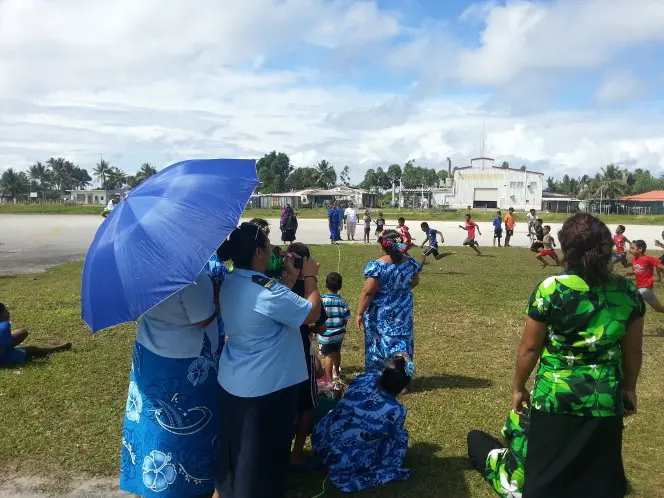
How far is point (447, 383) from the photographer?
6504 millimetres

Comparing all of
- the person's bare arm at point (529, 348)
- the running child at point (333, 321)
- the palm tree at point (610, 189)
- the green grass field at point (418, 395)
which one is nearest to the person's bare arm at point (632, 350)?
the person's bare arm at point (529, 348)

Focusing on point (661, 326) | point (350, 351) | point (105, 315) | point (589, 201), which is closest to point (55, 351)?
point (350, 351)

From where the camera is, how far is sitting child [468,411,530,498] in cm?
371

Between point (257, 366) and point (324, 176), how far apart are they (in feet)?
373

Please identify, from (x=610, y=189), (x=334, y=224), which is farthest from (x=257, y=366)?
(x=610, y=189)

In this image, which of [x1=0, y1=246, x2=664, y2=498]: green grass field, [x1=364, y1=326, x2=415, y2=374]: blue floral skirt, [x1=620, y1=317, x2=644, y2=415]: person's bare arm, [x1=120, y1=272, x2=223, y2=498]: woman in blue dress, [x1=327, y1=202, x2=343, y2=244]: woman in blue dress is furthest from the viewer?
[x1=327, y1=202, x2=343, y2=244]: woman in blue dress

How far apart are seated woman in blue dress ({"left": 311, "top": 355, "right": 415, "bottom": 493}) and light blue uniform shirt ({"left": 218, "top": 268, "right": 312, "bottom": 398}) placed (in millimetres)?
915

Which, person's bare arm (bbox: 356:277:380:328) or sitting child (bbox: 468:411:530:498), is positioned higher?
person's bare arm (bbox: 356:277:380:328)

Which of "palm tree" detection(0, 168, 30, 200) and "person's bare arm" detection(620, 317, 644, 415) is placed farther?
"palm tree" detection(0, 168, 30, 200)

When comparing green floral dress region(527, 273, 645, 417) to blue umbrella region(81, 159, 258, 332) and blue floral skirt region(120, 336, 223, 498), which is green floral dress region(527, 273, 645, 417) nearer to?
blue umbrella region(81, 159, 258, 332)

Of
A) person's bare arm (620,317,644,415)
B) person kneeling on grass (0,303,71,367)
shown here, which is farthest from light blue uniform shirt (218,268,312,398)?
person kneeling on grass (0,303,71,367)

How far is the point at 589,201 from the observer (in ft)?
262

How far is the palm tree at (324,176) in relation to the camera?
4545 inches

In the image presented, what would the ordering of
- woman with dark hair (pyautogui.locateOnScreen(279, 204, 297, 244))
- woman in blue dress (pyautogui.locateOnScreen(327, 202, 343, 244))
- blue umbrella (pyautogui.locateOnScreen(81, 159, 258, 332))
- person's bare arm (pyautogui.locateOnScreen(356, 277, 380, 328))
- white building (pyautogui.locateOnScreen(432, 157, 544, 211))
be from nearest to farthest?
blue umbrella (pyautogui.locateOnScreen(81, 159, 258, 332)) < person's bare arm (pyautogui.locateOnScreen(356, 277, 380, 328)) < woman with dark hair (pyautogui.locateOnScreen(279, 204, 297, 244)) < woman in blue dress (pyautogui.locateOnScreen(327, 202, 343, 244)) < white building (pyautogui.locateOnScreen(432, 157, 544, 211))
